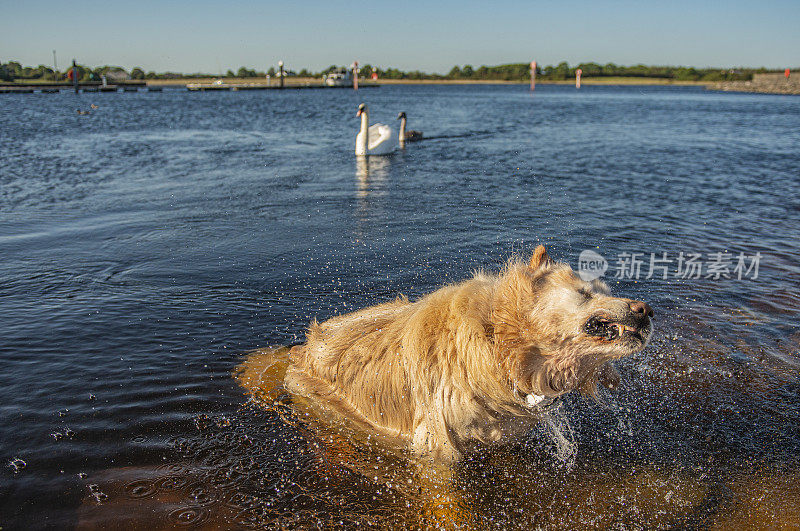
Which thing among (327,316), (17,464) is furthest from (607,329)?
(17,464)

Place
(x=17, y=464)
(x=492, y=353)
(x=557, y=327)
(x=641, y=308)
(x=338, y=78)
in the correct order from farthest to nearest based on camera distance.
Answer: (x=338, y=78) → (x=17, y=464) → (x=492, y=353) → (x=557, y=327) → (x=641, y=308)

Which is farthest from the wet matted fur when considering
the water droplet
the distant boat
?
the distant boat

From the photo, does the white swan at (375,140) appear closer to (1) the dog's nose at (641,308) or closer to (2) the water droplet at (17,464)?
(2) the water droplet at (17,464)

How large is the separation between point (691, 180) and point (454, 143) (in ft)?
39.2

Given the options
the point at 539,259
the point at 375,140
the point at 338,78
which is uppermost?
the point at 338,78

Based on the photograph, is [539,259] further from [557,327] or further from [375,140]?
[375,140]

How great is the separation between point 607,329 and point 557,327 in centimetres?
31

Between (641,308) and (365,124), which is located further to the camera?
(365,124)

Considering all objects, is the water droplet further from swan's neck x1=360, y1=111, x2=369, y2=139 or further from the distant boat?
the distant boat

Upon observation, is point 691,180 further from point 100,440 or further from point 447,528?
point 100,440

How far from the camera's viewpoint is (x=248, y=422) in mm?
5312

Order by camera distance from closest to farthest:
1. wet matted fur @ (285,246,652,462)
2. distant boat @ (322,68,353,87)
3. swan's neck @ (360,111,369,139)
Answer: wet matted fur @ (285,246,652,462)
swan's neck @ (360,111,369,139)
distant boat @ (322,68,353,87)

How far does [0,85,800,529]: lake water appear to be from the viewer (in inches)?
172

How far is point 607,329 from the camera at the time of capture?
3.61m
